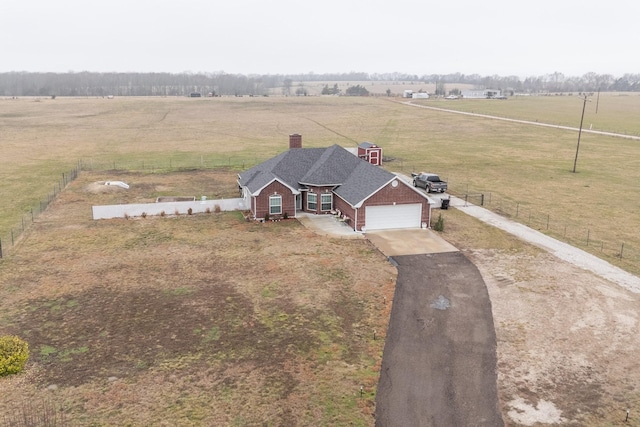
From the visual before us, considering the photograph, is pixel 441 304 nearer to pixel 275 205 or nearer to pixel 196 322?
pixel 196 322

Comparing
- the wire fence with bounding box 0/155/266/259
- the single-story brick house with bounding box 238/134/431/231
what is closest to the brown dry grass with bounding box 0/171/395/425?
the single-story brick house with bounding box 238/134/431/231

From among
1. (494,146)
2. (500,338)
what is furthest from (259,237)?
(494,146)

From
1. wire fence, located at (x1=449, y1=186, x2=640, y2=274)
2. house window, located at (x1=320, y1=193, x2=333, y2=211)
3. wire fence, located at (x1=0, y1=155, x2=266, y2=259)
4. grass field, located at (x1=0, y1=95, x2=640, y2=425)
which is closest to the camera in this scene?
grass field, located at (x1=0, y1=95, x2=640, y2=425)

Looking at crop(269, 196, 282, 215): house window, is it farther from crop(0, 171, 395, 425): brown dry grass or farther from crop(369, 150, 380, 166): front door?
Answer: crop(369, 150, 380, 166): front door

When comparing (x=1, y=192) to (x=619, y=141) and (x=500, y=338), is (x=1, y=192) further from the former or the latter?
(x=619, y=141)

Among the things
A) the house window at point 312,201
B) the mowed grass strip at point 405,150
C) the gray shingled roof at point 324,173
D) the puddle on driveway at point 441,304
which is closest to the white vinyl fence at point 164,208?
the gray shingled roof at point 324,173

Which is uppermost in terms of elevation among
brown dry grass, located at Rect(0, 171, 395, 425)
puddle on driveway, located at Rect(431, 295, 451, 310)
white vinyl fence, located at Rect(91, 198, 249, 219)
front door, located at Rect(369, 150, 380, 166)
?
front door, located at Rect(369, 150, 380, 166)

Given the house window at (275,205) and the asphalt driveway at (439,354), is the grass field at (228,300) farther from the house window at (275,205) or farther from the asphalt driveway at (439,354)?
the house window at (275,205)
